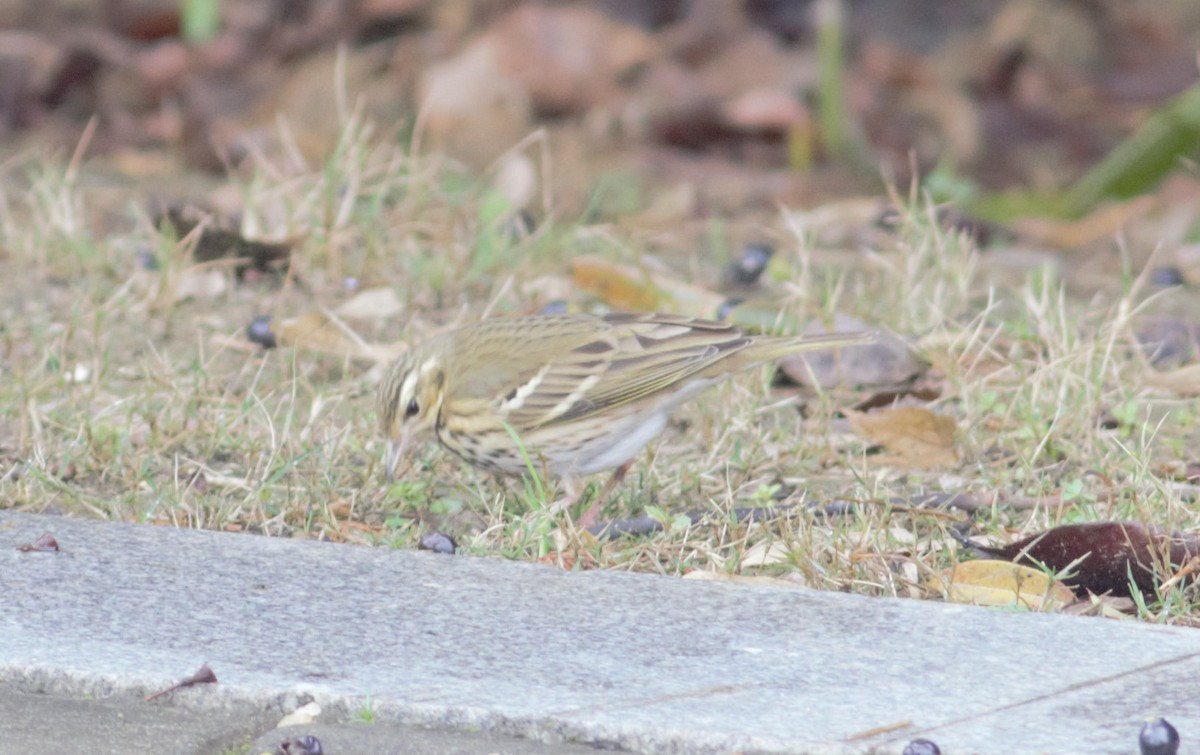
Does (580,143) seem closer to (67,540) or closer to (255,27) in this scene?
(255,27)

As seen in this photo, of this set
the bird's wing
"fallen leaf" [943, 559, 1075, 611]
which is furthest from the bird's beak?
"fallen leaf" [943, 559, 1075, 611]

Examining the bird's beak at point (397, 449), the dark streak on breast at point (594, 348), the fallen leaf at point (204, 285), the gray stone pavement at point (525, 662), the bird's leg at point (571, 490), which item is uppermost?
the gray stone pavement at point (525, 662)

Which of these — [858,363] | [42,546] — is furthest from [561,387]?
[42,546]

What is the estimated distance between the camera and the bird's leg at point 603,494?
147 inches

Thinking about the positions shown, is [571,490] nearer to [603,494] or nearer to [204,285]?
[603,494]

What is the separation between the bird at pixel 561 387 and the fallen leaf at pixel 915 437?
8.3 inches

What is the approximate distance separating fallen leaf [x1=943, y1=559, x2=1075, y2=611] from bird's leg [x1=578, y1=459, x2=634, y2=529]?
746 millimetres

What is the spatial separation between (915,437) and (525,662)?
1.78 meters

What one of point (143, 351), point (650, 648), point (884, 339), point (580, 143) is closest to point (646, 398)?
point (884, 339)

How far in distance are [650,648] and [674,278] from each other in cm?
294

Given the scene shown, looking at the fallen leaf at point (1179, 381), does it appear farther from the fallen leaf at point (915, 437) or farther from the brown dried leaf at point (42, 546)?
the brown dried leaf at point (42, 546)

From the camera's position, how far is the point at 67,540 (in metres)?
3.30

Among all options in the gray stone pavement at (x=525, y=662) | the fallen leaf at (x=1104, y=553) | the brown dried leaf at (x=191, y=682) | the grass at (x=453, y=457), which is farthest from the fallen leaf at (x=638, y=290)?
the brown dried leaf at (x=191, y=682)

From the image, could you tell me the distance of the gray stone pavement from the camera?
7.95 ft
